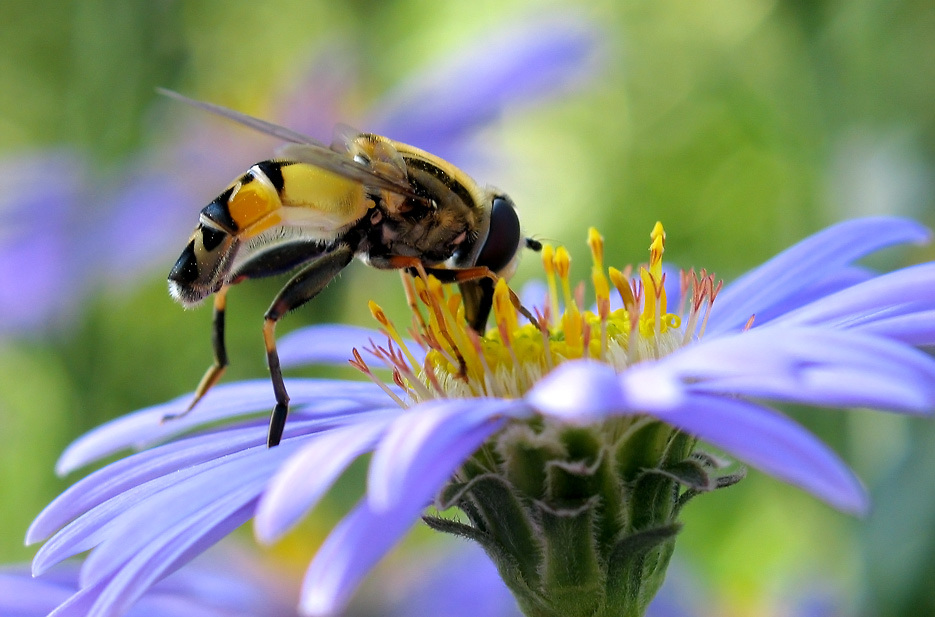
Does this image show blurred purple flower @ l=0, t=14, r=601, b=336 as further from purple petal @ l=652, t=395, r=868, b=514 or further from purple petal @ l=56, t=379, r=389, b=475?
purple petal @ l=652, t=395, r=868, b=514

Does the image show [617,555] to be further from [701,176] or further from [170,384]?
[701,176]

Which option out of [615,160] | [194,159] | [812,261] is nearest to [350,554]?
[812,261]

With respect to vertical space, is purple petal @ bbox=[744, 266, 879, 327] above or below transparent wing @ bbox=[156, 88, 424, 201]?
below

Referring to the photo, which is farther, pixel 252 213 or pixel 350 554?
pixel 252 213

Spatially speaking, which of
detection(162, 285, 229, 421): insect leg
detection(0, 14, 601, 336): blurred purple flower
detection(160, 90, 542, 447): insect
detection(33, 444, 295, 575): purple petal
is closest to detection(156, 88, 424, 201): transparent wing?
detection(160, 90, 542, 447): insect

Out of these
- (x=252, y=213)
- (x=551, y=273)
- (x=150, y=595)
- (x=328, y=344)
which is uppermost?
(x=252, y=213)

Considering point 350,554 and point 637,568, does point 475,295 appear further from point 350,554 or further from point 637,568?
point 350,554

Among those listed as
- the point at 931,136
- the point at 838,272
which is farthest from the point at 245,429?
the point at 931,136

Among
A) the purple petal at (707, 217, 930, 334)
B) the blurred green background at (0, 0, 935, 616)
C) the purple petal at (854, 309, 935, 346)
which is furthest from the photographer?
the blurred green background at (0, 0, 935, 616)
